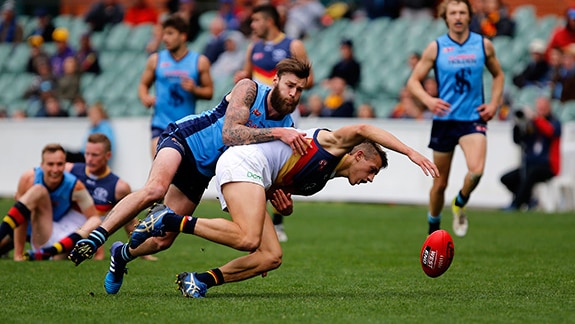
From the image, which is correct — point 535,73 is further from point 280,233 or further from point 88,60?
point 88,60

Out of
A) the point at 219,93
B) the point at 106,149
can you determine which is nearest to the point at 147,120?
the point at 219,93

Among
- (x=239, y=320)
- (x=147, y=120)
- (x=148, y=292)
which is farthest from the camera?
(x=147, y=120)

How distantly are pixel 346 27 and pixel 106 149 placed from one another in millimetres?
13642

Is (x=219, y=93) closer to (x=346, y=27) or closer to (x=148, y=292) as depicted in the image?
(x=346, y=27)

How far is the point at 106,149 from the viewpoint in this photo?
38.2 feet

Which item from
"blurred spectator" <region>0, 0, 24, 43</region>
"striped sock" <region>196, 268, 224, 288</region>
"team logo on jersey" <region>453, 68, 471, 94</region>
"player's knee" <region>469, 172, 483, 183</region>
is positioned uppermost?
"blurred spectator" <region>0, 0, 24, 43</region>

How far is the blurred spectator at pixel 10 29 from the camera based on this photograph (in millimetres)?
29166

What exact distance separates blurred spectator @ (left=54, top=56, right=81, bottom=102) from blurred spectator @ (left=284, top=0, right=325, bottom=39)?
208 inches

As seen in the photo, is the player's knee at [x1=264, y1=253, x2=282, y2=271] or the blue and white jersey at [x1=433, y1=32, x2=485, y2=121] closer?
the player's knee at [x1=264, y1=253, x2=282, y2=271]

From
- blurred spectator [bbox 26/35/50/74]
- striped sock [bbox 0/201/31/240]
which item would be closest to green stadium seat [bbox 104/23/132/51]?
blurred spectator [bbox 26/35/50/74]

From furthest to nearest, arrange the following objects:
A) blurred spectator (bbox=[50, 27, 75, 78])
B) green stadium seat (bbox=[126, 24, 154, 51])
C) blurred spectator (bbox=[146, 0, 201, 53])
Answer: green stadium seat (bbox=[126, 24, 154, 51])
blurred spectator (bbox=[50, 27, 75, 78])
blurred spectator (bbox=[146, 0, 201, 53])

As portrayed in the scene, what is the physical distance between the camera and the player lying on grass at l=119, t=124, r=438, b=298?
782cm

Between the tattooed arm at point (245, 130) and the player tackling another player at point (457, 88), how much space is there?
12.7 ft

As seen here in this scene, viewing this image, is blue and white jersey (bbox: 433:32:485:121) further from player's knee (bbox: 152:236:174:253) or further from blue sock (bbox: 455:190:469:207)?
player's knee (bbox: 152:236:174:253)
